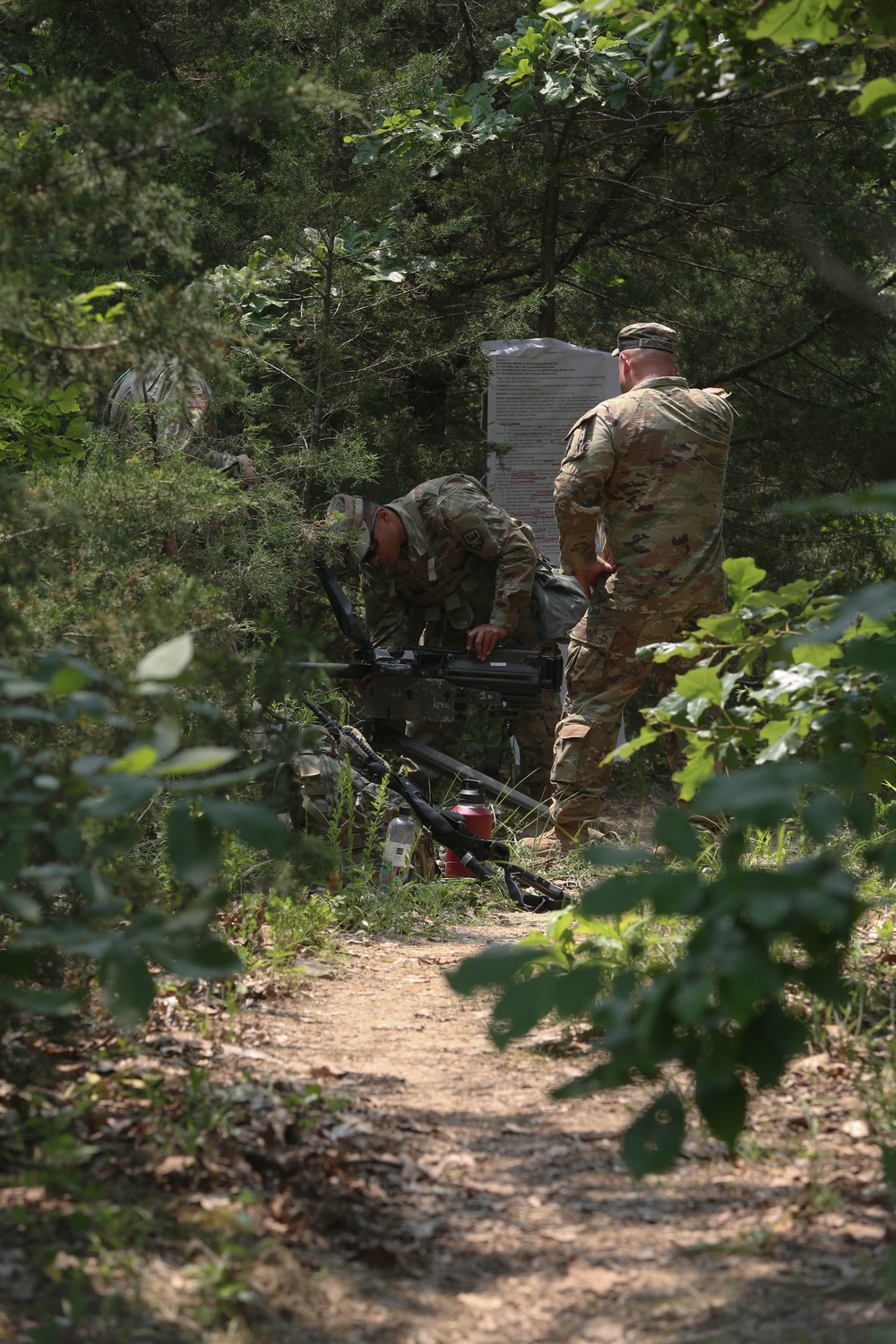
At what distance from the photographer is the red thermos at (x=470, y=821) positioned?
5.56m

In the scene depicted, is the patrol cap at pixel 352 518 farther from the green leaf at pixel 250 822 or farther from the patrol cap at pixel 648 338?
the green leaf at pixel 250 822

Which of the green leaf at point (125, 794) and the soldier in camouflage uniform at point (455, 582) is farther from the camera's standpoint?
the soldier in camouflage uniform at point (455, 582)

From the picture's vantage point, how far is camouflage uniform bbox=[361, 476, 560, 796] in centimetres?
712

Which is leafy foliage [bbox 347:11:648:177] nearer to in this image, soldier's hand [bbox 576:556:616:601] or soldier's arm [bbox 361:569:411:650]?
soldier's arm [bbox 361:569:411:650]

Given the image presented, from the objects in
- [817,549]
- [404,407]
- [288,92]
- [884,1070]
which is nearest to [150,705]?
[288,92]

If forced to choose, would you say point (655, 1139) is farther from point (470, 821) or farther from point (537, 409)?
point (537, 409)

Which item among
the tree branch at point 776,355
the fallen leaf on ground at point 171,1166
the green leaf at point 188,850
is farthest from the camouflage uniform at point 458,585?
the green leaf at point 188,850

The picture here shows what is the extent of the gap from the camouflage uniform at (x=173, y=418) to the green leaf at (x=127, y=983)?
3.17 metres

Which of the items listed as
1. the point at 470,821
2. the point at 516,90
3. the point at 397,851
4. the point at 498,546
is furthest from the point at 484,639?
the point at 516,90

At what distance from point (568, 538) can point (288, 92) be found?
3.64 meters

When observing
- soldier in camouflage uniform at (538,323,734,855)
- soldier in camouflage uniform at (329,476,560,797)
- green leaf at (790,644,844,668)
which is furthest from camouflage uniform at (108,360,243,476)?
green leaf at (790,644,844,668)

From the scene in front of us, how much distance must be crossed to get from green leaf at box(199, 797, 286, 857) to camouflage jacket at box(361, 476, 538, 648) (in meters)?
5.40

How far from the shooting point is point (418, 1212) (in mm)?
2312

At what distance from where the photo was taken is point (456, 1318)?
1.97 m
